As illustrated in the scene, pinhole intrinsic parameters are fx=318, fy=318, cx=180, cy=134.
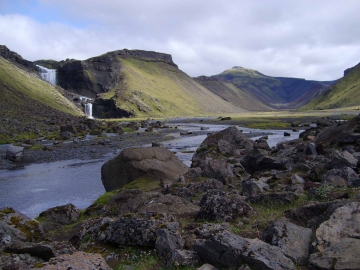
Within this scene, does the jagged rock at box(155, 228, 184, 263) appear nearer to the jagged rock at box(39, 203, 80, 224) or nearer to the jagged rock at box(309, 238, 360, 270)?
the jagged rock at box(309, 238, 360, 270)

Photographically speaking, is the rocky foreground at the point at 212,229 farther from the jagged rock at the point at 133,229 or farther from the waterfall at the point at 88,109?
the waterfall at the point at 88,109

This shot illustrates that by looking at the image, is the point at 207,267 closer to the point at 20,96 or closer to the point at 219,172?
the point at 219,172

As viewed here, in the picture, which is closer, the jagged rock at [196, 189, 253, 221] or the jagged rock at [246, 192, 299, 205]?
the jagged rock at [196, 189, 253, 221]

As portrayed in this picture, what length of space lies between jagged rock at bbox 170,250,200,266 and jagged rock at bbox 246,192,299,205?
5.16 metres

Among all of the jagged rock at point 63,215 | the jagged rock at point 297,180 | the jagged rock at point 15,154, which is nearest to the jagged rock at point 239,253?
the jagged rock at point 297,180

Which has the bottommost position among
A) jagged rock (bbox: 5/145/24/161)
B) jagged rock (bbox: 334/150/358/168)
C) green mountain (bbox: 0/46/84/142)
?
jagged rock (bbox: 5/145/24/161)

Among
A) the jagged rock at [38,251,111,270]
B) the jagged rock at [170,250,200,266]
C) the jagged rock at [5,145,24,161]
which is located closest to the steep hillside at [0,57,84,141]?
the jagged rock at [5,145,24,161]

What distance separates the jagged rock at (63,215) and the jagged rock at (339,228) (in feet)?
42.1

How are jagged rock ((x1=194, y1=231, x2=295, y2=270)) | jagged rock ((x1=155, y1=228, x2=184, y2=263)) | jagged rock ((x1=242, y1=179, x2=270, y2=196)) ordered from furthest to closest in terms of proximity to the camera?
jagged rock ((x1=242, y1=179, x2=270, y2=196))
jagged rock ((x1=155, y1=228, x2=184, y2=263))
jagged rock ((x1=194, y1=231, x2=295, y2=270))

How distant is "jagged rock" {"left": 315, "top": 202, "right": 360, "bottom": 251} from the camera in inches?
287

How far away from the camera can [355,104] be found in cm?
18688

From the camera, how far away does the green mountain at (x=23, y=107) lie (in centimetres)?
7106

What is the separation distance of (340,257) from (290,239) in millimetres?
1647

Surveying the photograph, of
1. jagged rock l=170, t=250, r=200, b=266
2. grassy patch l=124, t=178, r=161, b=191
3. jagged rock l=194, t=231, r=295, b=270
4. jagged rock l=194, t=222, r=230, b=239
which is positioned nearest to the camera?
jagged rock l=194, t=231, r=295, b=270
